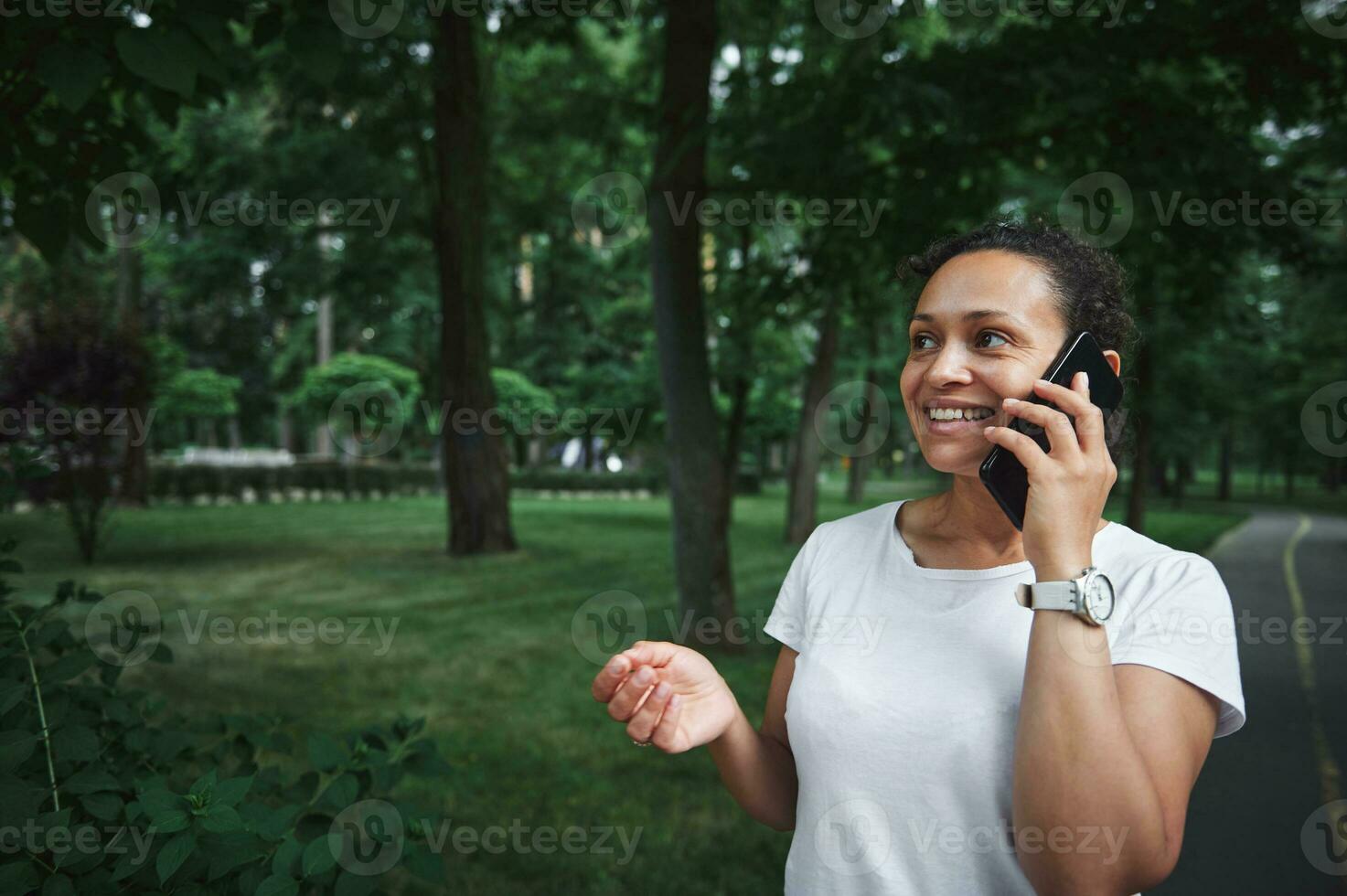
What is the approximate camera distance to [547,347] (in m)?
19.5

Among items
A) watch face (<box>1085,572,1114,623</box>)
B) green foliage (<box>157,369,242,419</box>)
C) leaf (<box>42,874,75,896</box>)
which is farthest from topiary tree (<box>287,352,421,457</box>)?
watch face (<box>1085,572,1114,623</box>)

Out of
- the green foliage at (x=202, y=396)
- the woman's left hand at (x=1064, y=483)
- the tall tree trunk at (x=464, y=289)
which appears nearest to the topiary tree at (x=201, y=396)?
the green foliage at (x=202, y=396)

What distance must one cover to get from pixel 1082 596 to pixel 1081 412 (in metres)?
0.26

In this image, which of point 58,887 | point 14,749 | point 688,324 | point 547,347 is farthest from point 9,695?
point 547,347

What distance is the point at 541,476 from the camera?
30609 mm

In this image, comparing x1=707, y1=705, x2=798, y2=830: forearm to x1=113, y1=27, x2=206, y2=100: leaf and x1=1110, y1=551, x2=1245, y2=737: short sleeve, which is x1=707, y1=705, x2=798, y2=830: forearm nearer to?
x1=1110, y1=551, x2=1245, y2=737: short sleeve

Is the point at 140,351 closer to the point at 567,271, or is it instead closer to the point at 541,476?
the point at 567,271

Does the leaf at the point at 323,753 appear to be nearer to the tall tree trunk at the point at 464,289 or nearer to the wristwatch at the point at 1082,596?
the wristwatch at the point at 1082,596

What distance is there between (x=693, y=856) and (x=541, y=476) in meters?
26.2

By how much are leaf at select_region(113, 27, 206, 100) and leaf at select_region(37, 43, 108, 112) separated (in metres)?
0.07

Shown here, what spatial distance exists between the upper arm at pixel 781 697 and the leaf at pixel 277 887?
2.95 feet

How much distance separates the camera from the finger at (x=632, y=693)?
170 cm

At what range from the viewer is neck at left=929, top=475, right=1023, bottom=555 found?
182 centimetres

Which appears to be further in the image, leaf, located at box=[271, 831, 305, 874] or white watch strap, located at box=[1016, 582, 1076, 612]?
leaf, located at box=[271, 831, 305, 874]
